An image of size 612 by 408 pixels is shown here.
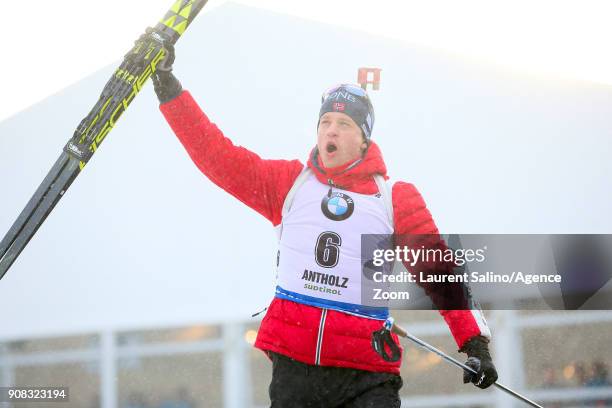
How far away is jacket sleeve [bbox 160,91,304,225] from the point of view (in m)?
2.53

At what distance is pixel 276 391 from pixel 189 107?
88cm

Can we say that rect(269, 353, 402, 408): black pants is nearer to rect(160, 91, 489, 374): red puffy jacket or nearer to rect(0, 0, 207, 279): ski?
rect(160, 91, 489, 374): red puffy jacket

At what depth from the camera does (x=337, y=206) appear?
2514 mm

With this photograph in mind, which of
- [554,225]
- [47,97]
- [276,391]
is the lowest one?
[276,391]

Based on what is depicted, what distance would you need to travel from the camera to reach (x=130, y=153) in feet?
11.8

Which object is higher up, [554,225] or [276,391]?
[554,225]

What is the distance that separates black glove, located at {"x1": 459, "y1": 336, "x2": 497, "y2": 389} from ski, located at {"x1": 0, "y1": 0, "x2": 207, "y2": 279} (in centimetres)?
126

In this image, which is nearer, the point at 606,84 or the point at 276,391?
the point at 276,391

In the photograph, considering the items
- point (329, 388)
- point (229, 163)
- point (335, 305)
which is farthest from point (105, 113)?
point (329, 388)

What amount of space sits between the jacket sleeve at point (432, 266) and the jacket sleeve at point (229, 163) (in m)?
0.35

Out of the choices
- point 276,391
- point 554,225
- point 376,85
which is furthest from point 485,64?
point 276,391

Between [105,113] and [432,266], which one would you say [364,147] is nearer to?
[432,266]

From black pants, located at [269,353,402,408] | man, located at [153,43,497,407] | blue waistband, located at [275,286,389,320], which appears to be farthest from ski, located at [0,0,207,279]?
black pants, located at [269,353,402,408]

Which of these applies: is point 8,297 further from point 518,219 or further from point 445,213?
point 518,219
